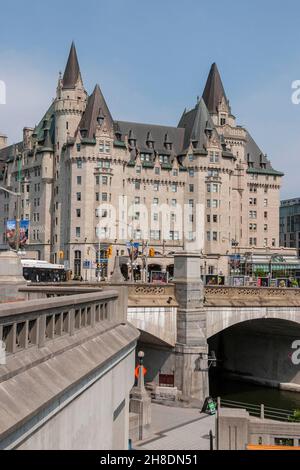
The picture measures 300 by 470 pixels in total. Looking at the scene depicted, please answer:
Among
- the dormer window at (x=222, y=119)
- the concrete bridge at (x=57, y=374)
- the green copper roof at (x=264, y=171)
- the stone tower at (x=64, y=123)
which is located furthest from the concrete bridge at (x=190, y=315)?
the green copper roof at (x=264, y=171)

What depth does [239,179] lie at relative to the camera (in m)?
108

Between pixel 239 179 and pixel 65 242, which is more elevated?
pixel 239 179

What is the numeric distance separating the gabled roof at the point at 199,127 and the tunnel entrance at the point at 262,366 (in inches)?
2183

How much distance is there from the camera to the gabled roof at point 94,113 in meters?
88.7

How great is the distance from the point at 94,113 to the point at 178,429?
71.3 meters

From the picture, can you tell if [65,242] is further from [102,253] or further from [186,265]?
[186,265]

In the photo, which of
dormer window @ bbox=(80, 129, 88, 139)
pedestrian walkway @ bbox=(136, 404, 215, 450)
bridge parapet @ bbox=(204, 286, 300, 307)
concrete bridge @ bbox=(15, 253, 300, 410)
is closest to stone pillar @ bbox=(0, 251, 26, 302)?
pedestrian walkway @ bbox=(136, 404, 215, 450)

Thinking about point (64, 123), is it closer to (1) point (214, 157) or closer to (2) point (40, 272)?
(1) point (214, 157)

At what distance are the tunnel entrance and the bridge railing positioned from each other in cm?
2957

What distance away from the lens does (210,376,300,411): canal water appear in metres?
38.1

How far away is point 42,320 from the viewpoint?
27.3ft

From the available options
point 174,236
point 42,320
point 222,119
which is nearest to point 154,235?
point 174,236
